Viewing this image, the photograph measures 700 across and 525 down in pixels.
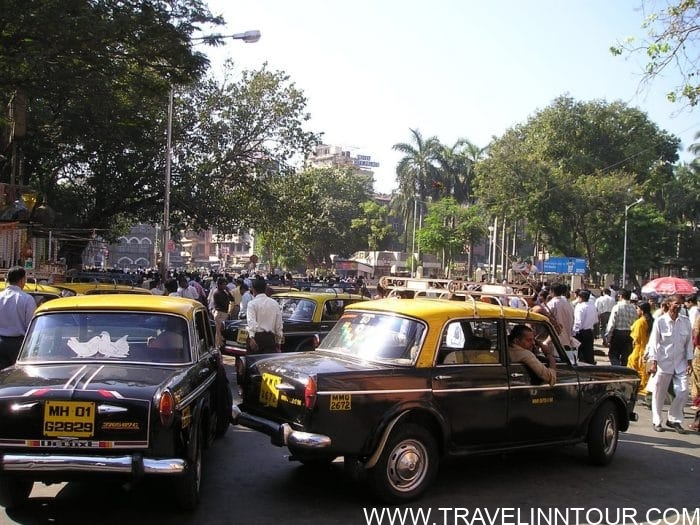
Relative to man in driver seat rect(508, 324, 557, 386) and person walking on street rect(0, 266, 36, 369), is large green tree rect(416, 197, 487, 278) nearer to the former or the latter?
man in driver seat rect(508, 324, 557, 386)

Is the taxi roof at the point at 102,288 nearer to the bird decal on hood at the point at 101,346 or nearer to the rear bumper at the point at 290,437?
the bird decal on hood at the point at 101,346

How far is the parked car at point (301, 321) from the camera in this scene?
11.9 m

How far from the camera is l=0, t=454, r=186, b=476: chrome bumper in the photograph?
4453 mm

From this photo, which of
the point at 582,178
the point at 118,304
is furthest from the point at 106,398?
the point at 582,178

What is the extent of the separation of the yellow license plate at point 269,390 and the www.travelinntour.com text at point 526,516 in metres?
Result: 1.19

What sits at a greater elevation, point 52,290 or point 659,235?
point 659,235

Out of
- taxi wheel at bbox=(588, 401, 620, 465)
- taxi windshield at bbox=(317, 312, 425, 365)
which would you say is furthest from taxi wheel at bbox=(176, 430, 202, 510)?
taxi wheel at bbox=(588, 401, 620, 465)

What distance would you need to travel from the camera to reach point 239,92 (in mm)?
28109

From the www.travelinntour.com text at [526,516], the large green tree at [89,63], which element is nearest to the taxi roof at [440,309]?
the www.travelinntour.com text at [526,516]

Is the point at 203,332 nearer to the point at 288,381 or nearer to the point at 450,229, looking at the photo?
the point at 288,381

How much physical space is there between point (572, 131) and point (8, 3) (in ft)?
143

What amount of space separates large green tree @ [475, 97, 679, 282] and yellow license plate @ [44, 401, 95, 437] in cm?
4038

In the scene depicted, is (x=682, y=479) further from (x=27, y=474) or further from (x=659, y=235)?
(x=659, y=235)

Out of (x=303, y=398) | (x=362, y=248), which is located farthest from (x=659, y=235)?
(x=303, y=398)
